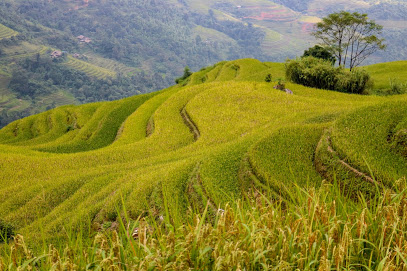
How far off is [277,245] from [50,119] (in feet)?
115

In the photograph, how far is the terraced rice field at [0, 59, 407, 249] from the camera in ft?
21.6

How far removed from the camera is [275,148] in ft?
27.0

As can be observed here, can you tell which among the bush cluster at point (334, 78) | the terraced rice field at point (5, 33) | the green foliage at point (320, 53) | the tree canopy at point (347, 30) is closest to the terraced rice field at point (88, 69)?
the terraced rice field at point (5, 33)

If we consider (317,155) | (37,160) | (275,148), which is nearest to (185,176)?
(275,148)

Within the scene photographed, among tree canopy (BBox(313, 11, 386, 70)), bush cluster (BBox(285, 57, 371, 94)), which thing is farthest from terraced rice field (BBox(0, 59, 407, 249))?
tree canopy (BBox(313, 11, 386, 70))

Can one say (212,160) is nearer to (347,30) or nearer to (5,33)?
(347,30)

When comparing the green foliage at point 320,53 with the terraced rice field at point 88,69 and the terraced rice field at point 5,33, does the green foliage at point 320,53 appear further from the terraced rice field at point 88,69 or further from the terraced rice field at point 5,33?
the terraced rice field at point 5,33

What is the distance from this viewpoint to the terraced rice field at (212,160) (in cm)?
659

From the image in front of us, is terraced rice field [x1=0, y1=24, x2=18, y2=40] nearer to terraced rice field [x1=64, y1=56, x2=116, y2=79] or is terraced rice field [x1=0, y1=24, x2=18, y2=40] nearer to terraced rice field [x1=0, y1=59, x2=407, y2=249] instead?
terraced rice field [x1=64, y1=56, x2=116, y2=79]

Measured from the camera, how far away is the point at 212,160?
29.0 feet

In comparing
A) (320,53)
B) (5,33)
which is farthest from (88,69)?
(320,53)

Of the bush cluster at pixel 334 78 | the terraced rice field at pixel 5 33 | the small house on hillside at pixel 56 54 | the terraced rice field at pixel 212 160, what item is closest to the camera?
the terraced rice field at pixel 212 160

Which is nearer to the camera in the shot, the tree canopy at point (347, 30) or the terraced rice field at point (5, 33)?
the tree canopy at point (347, 30)

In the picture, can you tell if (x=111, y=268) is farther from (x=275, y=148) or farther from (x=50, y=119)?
(x=50, y=119)
